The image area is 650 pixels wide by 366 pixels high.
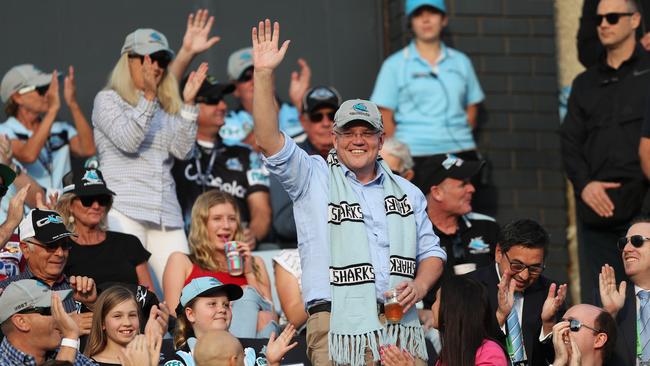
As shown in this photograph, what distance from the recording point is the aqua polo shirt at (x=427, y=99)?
1195 centimetres

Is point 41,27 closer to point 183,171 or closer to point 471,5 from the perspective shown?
point 183,171

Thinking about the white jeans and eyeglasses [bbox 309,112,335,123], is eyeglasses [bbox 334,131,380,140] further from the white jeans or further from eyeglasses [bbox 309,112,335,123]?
eyeglasses [bbox 309,112,335,123]

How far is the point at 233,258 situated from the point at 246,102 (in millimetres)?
2761

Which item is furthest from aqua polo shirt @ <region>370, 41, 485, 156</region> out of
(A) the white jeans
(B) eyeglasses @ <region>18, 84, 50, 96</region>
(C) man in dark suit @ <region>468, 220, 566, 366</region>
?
(C) man in dark suit @ <region>468, 220, 566, 366</region>

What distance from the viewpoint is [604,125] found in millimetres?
11055

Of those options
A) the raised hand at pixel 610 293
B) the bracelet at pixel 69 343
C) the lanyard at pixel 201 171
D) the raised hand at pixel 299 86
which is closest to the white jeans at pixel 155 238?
the lanyard at pixel 201 171

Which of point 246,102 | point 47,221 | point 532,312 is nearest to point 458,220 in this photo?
point 532,312

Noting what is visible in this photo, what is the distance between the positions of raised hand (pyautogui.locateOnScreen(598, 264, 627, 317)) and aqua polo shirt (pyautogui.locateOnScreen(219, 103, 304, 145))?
388 cm

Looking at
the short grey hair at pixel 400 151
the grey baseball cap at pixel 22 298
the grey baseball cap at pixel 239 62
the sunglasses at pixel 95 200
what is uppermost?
the grey baseball cap at pixel 239 62

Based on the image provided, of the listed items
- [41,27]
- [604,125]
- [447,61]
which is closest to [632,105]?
[604,125]

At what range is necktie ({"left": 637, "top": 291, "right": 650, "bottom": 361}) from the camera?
→ 8727 mm

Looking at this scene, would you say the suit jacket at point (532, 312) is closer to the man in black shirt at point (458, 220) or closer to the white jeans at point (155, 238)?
the man in black shirt at point (458, 220)

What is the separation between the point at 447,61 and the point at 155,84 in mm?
2941

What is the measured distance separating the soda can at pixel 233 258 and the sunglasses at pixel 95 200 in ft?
2.86
